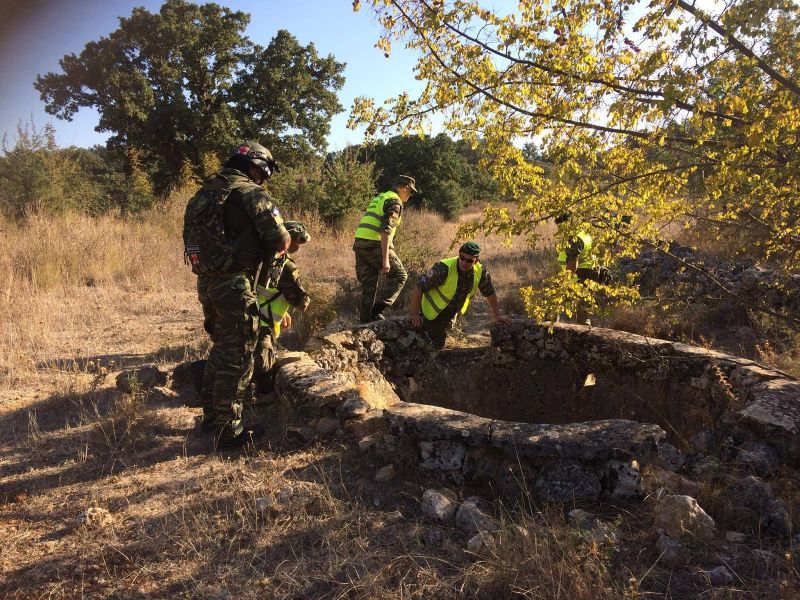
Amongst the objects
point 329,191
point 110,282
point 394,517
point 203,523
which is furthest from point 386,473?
point 329,191

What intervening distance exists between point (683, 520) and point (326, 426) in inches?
78.6

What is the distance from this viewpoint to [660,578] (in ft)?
6.16

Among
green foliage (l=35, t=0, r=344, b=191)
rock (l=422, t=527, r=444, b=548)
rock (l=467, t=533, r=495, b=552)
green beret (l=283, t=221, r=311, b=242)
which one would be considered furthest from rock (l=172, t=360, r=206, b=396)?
green foliage (l=35, t=0, r=344, b=191)

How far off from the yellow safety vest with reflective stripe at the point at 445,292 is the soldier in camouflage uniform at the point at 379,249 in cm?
69

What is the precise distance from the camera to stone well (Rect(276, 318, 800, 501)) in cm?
249

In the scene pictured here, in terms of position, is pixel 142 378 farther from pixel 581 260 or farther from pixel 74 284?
pixel 581 260

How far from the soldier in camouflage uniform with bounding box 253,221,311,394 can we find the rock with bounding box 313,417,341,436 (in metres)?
0.76

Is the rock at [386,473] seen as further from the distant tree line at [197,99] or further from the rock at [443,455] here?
the distant tree line at [197,99]

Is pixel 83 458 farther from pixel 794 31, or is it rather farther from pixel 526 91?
pixel 794 31

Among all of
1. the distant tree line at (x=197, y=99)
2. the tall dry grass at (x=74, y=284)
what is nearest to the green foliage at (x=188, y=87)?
the distant tree line at (x=197, y=99)

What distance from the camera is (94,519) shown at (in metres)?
2.34

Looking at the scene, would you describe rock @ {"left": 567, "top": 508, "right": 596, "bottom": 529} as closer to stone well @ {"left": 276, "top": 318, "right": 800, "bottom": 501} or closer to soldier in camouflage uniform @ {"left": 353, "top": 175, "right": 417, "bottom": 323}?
stone well @ {"left": 276, "top": 318, "right": 800, "bottom": 501}

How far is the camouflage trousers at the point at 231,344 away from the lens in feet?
10.3

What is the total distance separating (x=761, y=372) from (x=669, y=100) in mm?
2162
